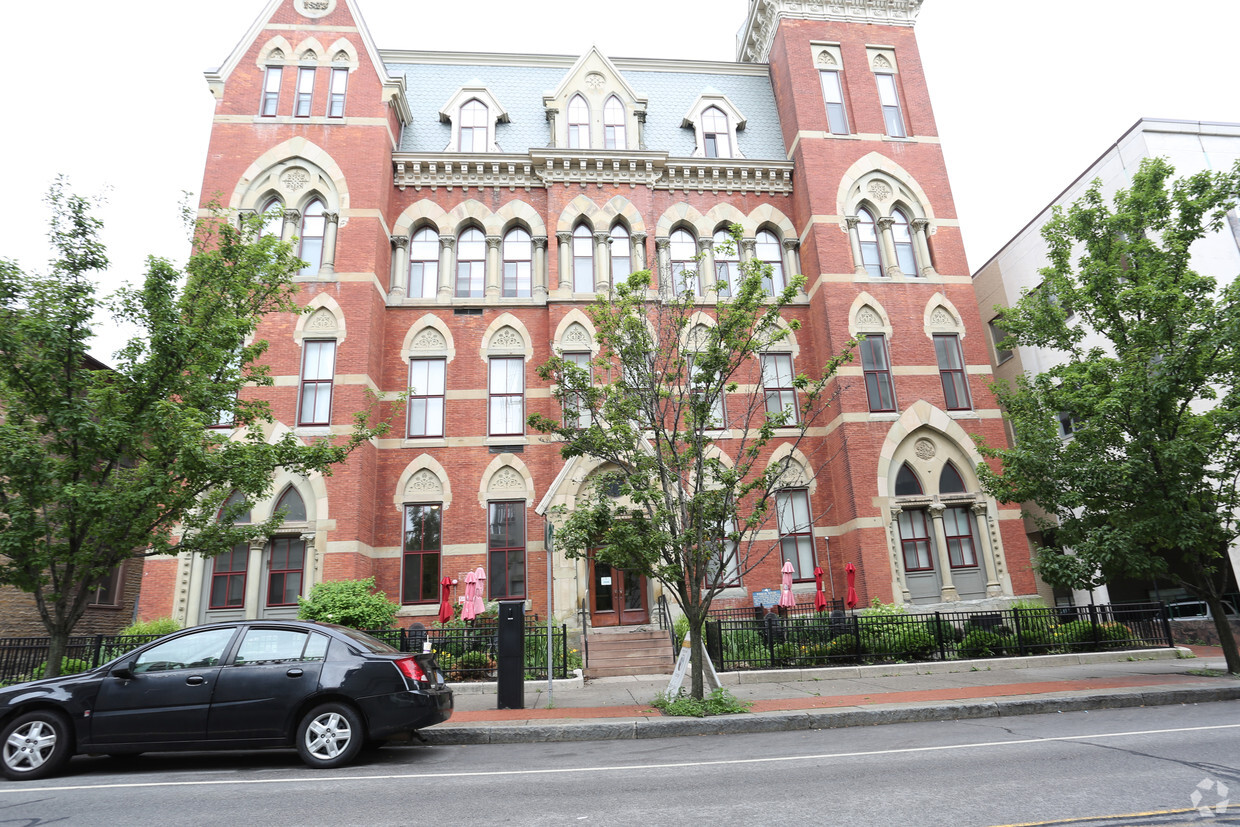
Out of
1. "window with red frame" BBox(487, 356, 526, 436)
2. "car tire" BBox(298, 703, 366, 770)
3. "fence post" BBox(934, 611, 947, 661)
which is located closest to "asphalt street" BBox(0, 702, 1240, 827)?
"car tire" BBox(298, 703, 366, 770)

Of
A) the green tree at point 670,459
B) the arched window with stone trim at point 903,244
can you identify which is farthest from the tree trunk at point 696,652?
the arched window with stone trim at point 903,244

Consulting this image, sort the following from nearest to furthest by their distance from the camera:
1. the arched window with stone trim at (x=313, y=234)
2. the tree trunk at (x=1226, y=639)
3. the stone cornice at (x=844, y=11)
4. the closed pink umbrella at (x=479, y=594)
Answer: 1. the tree trunk at (x=1226, y=639)
2. the closed pink umbrella at (x=479, y=594)
3. the arched window with stone trim at (x=313, y=234)
4. the stone cornice at (x=844, y=11)

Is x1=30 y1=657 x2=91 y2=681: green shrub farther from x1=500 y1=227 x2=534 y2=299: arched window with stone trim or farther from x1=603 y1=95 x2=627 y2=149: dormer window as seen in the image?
x1=603 y1=95 x2=627 y2=149: dormer window

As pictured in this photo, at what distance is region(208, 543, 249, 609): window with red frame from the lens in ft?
58.3

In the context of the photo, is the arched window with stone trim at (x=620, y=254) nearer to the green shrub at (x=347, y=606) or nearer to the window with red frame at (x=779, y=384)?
the window with red frame at (x=779, y=384)

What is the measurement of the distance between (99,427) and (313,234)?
1280 cm

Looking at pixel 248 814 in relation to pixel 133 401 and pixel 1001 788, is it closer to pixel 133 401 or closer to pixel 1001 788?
Answer: pixel 1001 788

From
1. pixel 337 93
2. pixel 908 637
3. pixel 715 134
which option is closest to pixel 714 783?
pixel 908 637

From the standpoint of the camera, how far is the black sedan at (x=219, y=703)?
24.1 ft

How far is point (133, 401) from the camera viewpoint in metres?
10.1

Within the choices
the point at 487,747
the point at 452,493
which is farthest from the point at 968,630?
the point at 452,493

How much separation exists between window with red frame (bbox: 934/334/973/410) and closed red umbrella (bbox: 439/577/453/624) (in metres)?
16.0

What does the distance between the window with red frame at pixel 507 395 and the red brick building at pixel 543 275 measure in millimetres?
88

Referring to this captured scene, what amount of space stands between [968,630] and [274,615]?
17238 mm
